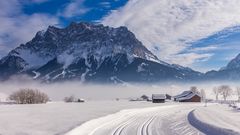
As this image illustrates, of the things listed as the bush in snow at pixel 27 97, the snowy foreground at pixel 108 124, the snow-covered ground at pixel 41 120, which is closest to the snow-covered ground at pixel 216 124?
the snowy foreground at pixel 108 124

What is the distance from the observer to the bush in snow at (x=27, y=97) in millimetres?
145000

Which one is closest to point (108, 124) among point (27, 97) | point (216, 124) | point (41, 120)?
point (41, 120)

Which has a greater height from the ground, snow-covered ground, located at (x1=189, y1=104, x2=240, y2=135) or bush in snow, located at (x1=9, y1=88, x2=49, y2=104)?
bush in snow, located at (x1=9, y1=88, x2=49, y2=104)

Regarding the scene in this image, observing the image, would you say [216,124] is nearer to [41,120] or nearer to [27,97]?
[41,120]

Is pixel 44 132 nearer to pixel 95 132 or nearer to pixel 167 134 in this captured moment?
pixel 95 132

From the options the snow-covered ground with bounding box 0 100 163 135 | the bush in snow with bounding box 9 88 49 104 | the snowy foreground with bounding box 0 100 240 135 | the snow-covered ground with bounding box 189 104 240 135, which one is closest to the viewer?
the snow-covered ground with bounding box 0 100 163 135

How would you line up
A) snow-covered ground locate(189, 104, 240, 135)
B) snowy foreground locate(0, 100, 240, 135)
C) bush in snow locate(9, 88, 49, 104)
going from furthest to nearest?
bush in snow locate(9, 88, 49, 104) → snow-covered ground locate(189, 104, 240, 135) → snowy foreground locate(0, 100, 240, 135)

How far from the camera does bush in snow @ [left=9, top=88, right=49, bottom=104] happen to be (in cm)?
14500

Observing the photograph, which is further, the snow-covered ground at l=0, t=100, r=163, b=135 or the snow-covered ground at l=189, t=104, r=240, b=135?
the snow-covered ground at l=189, t=104, r=240, b=135

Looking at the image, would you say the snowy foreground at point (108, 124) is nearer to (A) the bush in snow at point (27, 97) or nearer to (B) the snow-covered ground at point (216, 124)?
(B) the snow-covered ground at point (216, 124)

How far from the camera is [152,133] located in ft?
117

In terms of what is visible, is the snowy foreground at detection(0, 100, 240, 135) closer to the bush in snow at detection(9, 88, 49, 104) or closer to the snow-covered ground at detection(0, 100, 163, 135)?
the snow-covered ground at detection(0, 100, 163, 135)

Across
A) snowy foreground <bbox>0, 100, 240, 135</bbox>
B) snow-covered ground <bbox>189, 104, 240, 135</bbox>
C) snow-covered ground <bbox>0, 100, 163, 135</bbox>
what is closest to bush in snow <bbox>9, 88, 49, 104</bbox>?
snow-covered ground <bbox>0, 100, 163, 135</bbox>

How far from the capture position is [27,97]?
14550 centimetres
